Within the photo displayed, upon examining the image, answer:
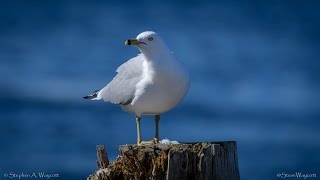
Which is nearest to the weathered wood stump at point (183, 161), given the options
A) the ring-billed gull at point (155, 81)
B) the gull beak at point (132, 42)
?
the ring-billed gull at point (155, 81)

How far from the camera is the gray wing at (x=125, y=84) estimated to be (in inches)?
217

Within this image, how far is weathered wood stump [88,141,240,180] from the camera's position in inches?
157

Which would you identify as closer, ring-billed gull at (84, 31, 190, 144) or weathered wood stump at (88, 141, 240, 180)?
weathered wood stump at (88, 141, 240, 180)

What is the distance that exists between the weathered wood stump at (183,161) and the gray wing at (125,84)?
1190 millimetres

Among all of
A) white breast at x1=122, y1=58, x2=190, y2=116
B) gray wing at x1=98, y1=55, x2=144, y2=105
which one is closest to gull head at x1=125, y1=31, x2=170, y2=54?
white breast at x1=122, y1=58, x2=190, y2=116

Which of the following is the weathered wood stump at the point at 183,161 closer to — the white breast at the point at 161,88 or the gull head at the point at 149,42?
the white breast at the point at 161,88

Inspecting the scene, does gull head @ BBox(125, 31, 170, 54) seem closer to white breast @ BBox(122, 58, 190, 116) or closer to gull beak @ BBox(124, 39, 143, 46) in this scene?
gull beak @ BBox(124, 39, 143, 46)

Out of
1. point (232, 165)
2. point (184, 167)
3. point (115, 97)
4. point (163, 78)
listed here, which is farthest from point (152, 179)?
point (115, 97)

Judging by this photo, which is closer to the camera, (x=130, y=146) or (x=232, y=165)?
(x=232, y=165)

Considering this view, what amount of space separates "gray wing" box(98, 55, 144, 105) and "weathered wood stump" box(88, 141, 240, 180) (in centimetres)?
119

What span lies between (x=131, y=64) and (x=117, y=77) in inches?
9.9

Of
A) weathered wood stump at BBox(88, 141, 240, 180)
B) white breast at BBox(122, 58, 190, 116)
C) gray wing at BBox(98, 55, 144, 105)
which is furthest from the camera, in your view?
gray wing at BBox(98, 55, 144, 105)

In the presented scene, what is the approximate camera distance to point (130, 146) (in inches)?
178

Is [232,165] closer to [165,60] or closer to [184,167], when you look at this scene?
[184,167]
